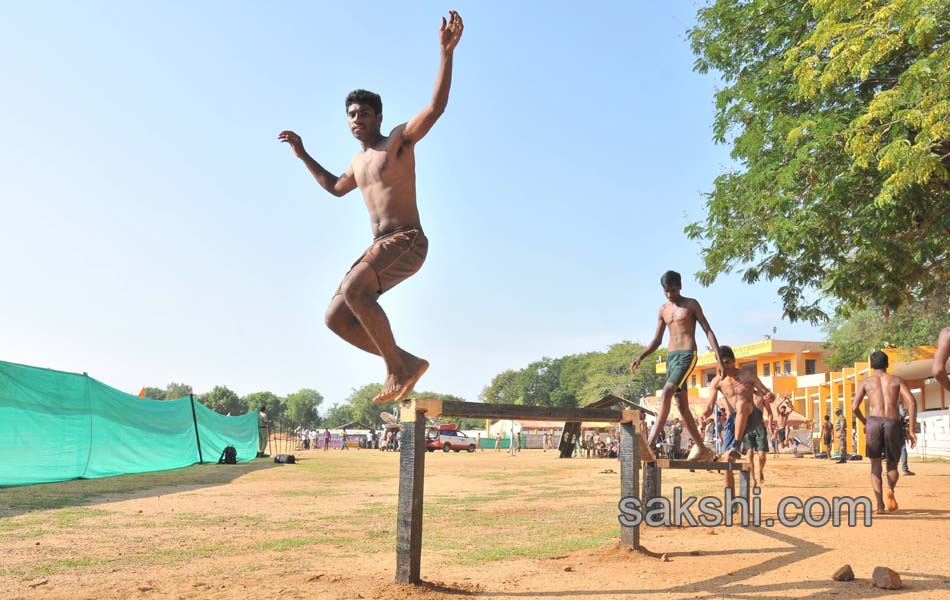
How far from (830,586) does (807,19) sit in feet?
34.7

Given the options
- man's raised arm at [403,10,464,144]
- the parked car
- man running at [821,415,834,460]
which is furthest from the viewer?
the parked car

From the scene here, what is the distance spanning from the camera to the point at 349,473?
774 inches

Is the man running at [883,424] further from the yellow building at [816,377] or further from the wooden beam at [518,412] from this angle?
the wooden beam at [518,412]

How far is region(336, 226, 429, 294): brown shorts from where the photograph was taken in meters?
4.68

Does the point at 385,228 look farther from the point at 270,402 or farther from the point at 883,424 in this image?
the point at 270,402

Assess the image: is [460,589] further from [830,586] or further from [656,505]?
[656,505]

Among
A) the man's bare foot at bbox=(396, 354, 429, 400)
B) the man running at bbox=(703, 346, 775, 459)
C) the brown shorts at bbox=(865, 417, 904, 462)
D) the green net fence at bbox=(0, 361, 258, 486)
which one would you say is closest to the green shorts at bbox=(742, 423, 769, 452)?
the man running at bbox=(703, 346, 775, 459)

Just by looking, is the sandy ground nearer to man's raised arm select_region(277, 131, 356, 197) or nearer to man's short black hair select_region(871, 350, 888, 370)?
man's short black hair select_region(871, 350, 888, 370)

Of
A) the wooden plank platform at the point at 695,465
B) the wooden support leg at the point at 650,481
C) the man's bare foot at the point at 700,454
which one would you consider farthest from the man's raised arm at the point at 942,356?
the wooden support leg at the point at 650,481

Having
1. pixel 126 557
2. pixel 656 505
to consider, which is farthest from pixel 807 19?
pixel 126 557

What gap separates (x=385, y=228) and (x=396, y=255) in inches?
8.6

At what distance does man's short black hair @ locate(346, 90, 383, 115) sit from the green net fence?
10950 millimetres

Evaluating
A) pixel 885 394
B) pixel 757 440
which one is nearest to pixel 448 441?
pixel 757 440

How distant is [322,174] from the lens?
5.35m
